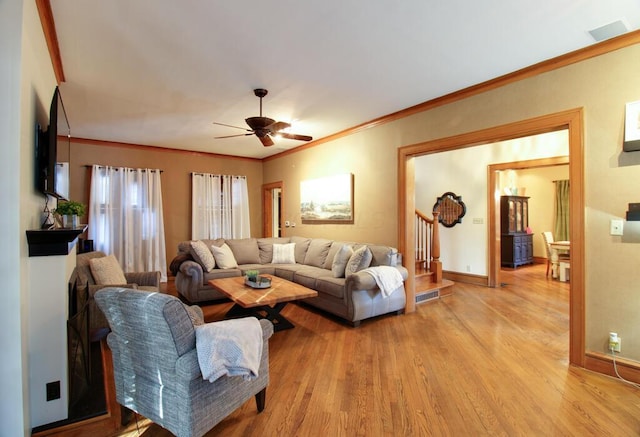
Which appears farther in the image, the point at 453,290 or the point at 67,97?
the point at 453,290

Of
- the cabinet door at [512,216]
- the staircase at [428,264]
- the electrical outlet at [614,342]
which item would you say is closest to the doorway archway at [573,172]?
the electrical outlet at [614,342]

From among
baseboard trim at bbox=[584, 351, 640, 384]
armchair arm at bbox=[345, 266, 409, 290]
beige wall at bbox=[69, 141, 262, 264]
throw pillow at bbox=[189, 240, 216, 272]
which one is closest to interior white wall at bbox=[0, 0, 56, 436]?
armchair arm at bbox=[345, 266, 409, 290]

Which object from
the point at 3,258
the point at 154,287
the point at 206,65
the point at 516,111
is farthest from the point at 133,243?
the point at 516,111

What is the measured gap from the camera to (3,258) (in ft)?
5.05

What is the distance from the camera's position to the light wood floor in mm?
1912

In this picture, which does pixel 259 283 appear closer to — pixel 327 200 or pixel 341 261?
pixel 341 261

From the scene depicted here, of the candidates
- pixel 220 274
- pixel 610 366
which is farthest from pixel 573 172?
pixel 220 274

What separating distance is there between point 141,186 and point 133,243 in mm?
1082

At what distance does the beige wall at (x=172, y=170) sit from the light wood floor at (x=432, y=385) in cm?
396

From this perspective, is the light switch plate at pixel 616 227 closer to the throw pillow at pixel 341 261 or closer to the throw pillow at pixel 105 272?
the throw pillow at pixel 341 261

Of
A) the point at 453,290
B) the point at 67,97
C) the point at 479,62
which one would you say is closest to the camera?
the point at 479,62

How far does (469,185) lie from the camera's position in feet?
20.0

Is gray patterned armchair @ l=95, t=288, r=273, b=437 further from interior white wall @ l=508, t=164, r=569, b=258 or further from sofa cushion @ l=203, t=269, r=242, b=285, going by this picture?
interior white wall @ l=508, t=164, r=569, b=258

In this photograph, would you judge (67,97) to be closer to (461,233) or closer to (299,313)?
(299,313)
